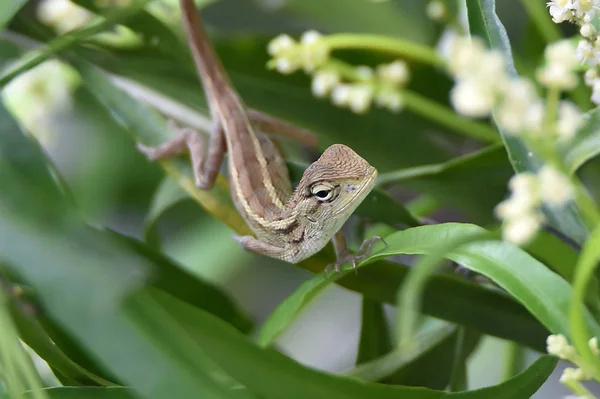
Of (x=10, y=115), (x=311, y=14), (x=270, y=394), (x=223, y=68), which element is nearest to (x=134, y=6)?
(x=10, y=115)

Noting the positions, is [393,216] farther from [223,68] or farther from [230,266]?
[230,266]

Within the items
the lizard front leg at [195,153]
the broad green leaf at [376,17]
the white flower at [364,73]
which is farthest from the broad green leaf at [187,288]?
the broad green leaf at [376,17]

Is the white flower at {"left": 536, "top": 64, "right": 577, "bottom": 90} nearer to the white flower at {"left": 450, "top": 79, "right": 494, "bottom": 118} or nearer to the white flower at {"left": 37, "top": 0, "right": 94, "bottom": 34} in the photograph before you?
the white flower at {"left": 450, "top": 79, "right": 494, "bottom": 118}

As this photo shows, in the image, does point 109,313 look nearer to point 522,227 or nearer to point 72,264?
point 72,264

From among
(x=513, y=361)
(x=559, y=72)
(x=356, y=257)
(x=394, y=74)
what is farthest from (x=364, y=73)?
(x=559, y=72)

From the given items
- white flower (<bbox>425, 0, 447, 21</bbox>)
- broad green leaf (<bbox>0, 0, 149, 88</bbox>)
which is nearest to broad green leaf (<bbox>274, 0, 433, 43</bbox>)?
white flower (<bbox>425, 0, 447, 21</bbox>)

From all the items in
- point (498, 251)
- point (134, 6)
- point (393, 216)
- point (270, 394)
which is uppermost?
point (134, 6)

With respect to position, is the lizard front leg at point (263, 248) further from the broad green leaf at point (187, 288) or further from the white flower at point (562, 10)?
the white flower at point (562, 10)
